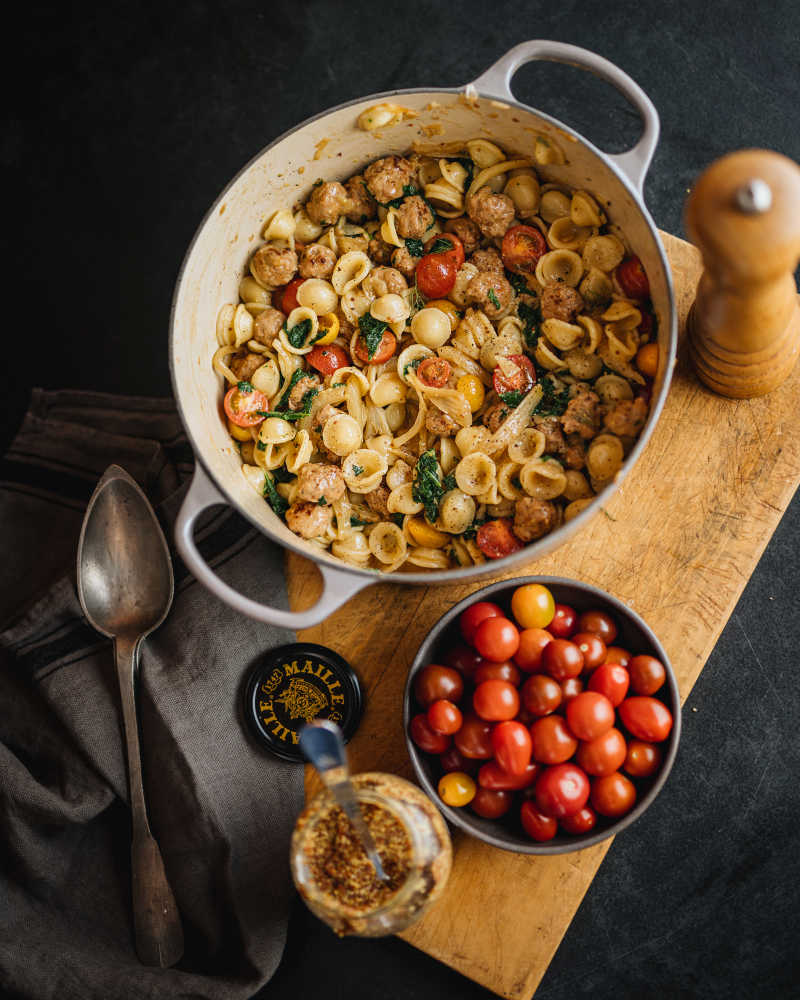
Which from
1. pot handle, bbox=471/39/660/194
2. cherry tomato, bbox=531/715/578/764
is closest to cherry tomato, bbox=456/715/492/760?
cherry tomato, bbox=531/715/578/764

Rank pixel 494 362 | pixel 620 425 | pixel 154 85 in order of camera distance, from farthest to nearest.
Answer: pixel 154 85
pixel 494 362
pixel 620 425

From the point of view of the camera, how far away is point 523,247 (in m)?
2.37

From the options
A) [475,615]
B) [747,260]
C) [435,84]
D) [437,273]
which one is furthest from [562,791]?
[435,84]

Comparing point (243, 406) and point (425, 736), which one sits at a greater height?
point (243, 406)

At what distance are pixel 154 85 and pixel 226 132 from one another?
40 centimetres

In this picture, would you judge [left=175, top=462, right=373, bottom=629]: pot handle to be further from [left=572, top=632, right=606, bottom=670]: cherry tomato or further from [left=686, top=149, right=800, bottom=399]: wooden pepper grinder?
[left=686, top=149, right=800, bottom=399]: wooden pepper grinder

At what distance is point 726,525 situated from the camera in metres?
2.27

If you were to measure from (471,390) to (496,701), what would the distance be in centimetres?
84

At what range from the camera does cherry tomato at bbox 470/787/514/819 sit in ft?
6.95

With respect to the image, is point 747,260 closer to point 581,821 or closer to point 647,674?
point 647,674

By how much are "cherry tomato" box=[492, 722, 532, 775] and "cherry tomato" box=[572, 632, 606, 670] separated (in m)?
0.24

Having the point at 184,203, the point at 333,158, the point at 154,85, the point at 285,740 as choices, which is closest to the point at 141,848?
the point at 285,740

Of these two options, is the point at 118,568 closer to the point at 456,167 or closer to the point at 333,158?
the point at 333,158

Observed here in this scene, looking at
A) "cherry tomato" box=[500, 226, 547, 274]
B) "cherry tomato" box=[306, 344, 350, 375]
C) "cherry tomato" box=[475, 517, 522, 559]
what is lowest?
"cherry tomato" box=[475, 517, 522, 559]
